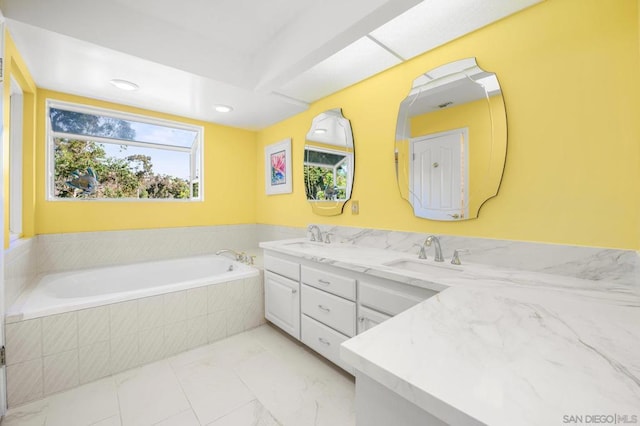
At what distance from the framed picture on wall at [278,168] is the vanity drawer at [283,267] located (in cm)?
99

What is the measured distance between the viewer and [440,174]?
1.81m

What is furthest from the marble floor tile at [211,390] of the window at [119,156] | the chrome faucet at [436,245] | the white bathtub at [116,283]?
the window at [119,156]

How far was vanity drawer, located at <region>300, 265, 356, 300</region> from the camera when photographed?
5.68ft

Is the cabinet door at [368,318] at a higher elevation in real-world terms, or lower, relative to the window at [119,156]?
lower

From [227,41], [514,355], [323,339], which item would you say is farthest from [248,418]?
[227,41]

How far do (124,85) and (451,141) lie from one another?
2763 mm

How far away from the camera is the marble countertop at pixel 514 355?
1.48 ft

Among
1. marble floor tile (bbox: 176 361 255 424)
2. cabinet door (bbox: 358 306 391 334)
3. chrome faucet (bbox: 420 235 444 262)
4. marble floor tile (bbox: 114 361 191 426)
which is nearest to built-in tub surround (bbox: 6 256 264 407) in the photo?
marble floor tile (bbox: 114 361 191 426)

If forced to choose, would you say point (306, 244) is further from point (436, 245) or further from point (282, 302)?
point (436, 245)

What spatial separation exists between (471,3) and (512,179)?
101 centimetres

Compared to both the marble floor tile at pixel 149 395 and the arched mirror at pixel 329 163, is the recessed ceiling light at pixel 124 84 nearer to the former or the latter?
the arched mirror at pixel 329 163

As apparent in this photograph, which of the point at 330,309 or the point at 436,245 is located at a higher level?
the point at 436,245

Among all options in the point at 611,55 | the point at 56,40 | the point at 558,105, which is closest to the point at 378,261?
the point at 558,105

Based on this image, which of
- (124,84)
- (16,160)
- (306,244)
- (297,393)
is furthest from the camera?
(306,244)
